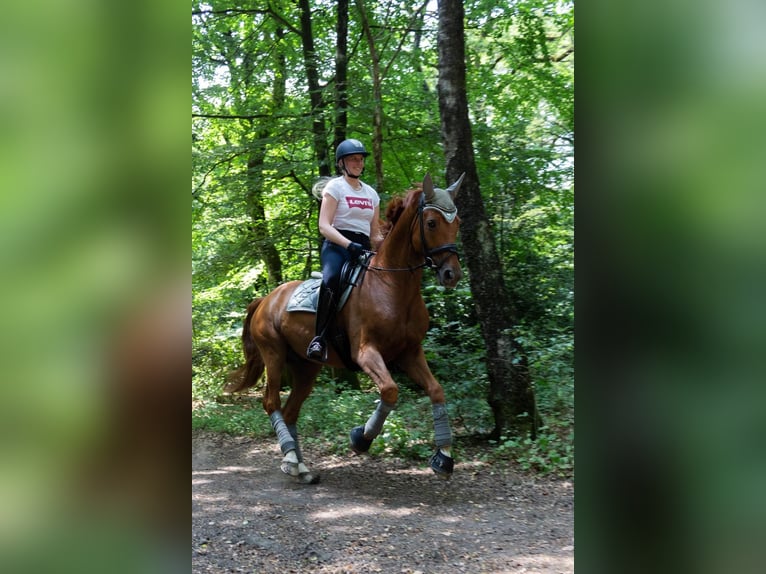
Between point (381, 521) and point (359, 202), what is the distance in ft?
9.55

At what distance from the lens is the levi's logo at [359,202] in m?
6.13

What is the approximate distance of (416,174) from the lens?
33.2 feet

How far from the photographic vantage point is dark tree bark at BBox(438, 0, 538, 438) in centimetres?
710

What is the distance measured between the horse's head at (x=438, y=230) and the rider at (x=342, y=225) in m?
0.71

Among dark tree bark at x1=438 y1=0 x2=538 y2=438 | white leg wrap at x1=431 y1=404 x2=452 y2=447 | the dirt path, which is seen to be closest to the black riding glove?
white leg wrap at x1=431 y1=404 x2=452 y2=447

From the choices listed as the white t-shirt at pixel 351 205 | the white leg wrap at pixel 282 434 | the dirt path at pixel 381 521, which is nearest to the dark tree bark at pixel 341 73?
the white t-shirt at pixel 351 205

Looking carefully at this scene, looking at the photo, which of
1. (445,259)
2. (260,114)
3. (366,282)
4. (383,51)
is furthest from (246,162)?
(445,259)

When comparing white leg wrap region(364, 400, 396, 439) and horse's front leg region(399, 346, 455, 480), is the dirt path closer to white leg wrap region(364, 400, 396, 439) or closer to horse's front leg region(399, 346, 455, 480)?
horse's front leg region(399, 346, 455, 480)

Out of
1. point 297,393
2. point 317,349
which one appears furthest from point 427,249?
point 297,393

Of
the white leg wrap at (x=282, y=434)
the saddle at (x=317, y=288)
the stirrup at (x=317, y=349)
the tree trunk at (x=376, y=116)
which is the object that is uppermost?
the tree trunk at (x=376, y=116)

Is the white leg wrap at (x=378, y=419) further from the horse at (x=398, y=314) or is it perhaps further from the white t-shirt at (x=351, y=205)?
the white t-shirt at (x=351, y=205)
